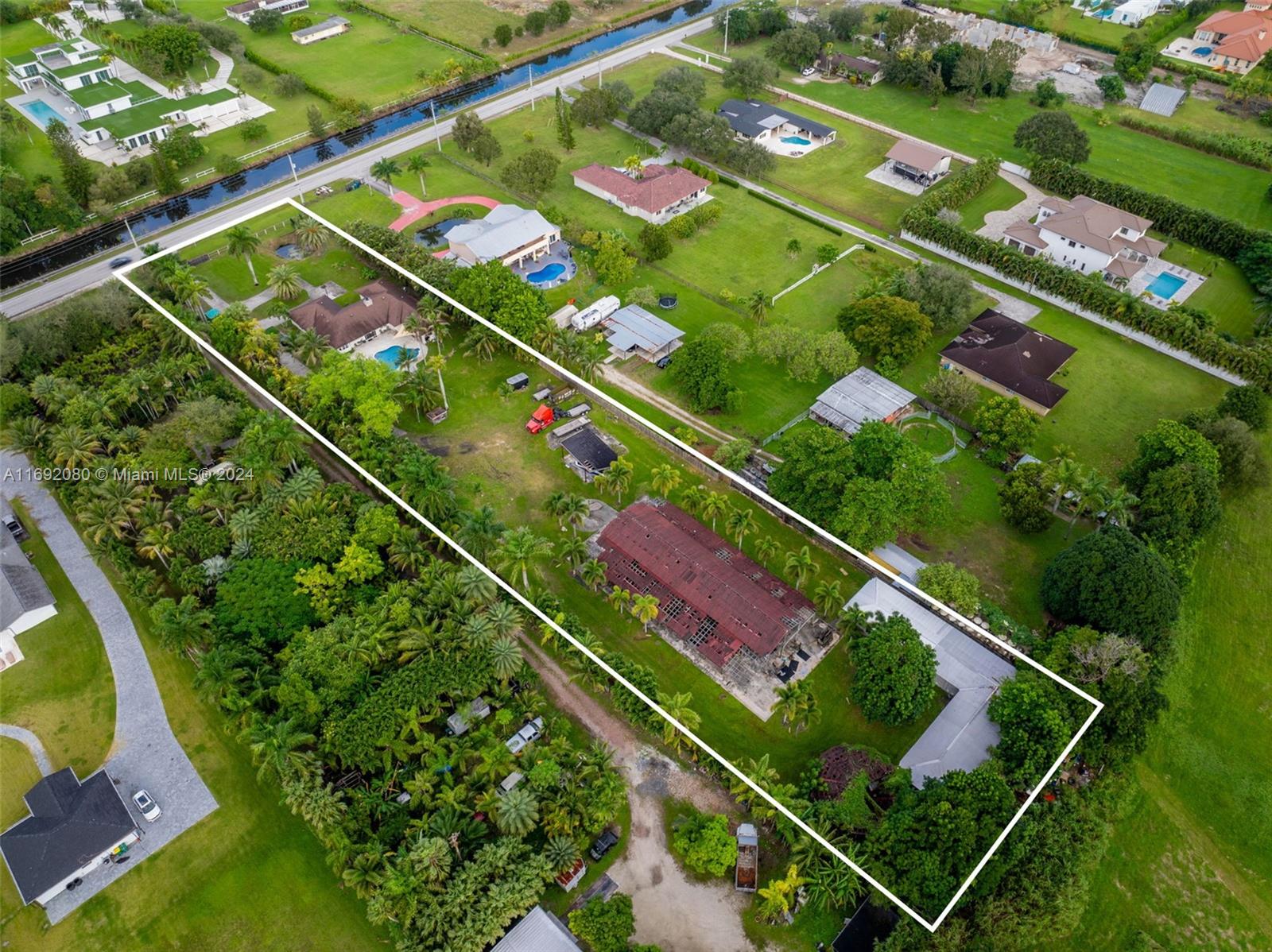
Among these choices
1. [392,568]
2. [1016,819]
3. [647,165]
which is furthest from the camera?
[647,165]

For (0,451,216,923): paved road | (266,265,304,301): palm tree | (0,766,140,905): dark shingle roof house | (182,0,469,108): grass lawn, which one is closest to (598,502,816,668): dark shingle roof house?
(0,451,216,923): paved road

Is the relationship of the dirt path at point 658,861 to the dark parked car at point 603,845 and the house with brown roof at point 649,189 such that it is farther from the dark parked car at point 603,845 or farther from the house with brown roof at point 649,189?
the house with brown roof at point 649,189

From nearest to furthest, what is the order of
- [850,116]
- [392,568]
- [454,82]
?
[392,568] → [850,116] → [454,82]

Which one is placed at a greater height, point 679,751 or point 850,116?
point 850,116

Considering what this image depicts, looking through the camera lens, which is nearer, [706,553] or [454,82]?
[706,553]

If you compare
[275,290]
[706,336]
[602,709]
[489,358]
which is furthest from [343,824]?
[275,290]

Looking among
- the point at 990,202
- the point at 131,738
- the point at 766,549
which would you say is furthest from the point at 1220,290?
the point at 131,738

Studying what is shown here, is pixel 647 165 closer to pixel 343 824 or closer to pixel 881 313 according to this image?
pixel 881 313
